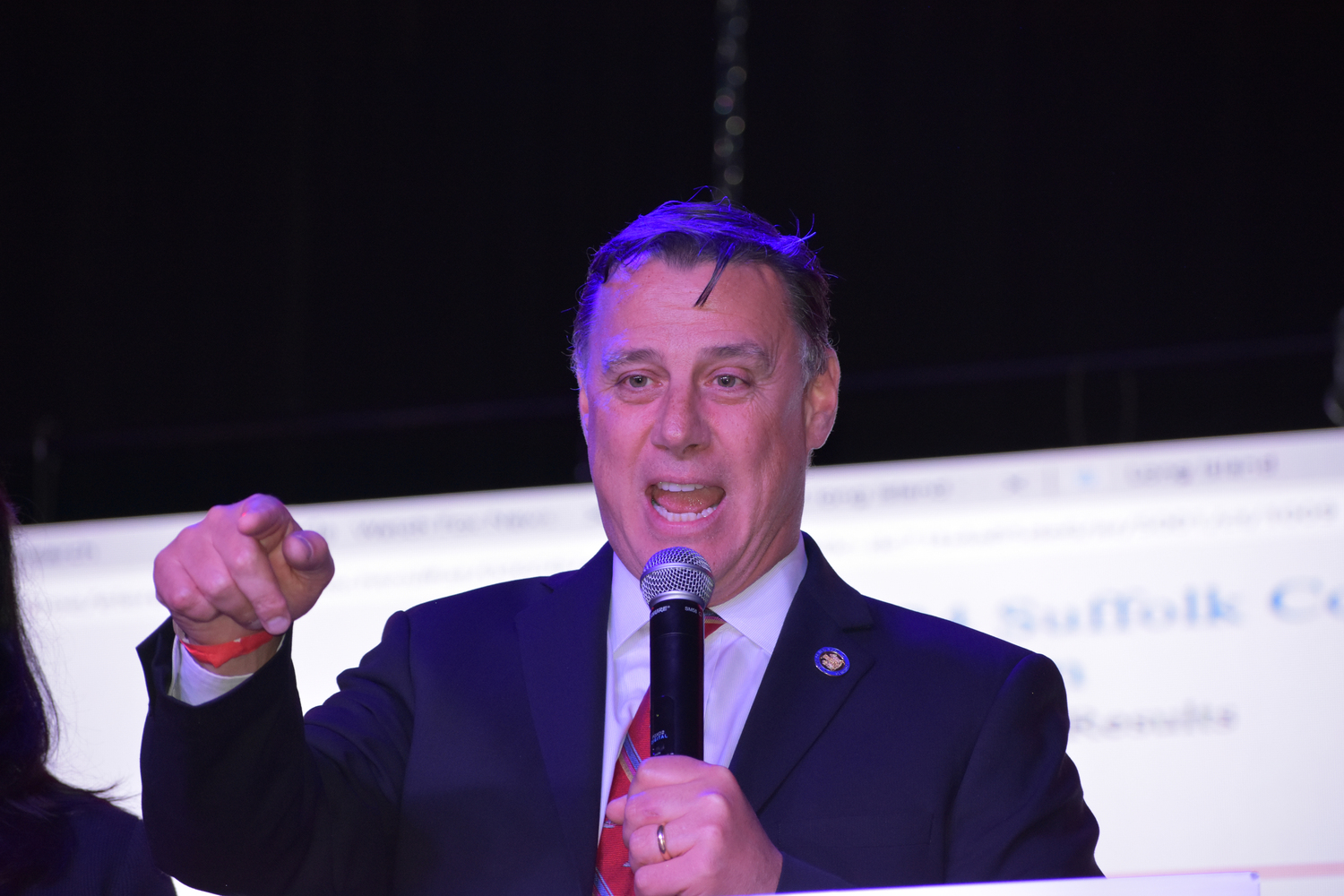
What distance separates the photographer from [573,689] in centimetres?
179

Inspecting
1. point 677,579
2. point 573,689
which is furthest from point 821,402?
point 677,579

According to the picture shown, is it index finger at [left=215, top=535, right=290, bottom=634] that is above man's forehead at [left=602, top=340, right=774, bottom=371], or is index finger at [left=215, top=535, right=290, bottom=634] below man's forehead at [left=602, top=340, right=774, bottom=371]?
below

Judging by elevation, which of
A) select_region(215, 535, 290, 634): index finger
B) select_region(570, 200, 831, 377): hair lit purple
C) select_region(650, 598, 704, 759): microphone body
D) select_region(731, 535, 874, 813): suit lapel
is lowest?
select_region(731, 535, 874, 813): suit lapel

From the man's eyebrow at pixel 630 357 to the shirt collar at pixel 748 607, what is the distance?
29cm

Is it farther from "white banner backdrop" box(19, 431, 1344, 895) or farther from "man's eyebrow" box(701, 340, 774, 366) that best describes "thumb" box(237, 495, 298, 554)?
"white banner backdrop" box(19, 431, 1344, 895)

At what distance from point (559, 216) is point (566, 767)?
2.51 metres

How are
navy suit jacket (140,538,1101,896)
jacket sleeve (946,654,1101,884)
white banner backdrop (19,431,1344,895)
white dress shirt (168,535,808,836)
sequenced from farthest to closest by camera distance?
1. white banner backdrop (19,431,1344,895)
2. white dress shirt (168,535,808,836)
3. jacket sleeve (946,654,1101,884)
4. navy suit jacket (140,538,1101,896)

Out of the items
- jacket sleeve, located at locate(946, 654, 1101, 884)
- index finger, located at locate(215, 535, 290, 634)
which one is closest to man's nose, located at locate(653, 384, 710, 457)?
jacket sleeve, located at locate(946, 654, 1101, 884)

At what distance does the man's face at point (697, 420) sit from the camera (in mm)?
1831

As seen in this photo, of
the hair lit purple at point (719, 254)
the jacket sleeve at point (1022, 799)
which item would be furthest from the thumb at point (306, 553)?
the jacket sleeve at point (1022, 799)

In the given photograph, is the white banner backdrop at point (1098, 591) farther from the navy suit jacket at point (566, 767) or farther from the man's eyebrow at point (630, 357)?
the man's eyebrow at point (630, 357)

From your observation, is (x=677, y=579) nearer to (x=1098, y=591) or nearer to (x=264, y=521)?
(x=264, y=521)

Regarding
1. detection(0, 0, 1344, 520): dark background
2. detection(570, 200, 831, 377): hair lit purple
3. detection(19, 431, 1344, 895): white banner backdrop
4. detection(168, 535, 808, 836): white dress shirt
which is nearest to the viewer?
detection(168, 535, 808, 836): white dress shirt

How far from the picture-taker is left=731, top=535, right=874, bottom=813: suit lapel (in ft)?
5.57
